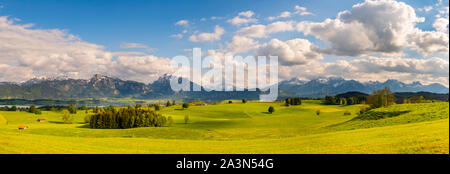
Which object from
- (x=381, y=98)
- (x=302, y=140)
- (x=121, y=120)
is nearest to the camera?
(x=302, y=140)

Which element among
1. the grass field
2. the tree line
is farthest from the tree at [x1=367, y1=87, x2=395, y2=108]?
the tree line

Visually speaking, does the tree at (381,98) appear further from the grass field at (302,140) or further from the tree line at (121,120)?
the tree line at (121,120)

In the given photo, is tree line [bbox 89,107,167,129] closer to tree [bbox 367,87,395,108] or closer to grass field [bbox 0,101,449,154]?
grass field [bbox 0,101,449,154]

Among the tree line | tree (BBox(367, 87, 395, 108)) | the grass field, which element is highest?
tree (BBox(367, 87, 395, 108))

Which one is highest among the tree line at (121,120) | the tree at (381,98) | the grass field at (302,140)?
the tree at (381,98)

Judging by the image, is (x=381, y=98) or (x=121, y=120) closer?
(x=381, y=98)

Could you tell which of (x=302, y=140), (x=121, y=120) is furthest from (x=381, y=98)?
(x=121, y=120)

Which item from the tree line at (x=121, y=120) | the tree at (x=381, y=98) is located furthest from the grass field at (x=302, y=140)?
the tree at (x=381, y=98)

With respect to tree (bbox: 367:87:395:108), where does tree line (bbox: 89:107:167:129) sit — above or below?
below

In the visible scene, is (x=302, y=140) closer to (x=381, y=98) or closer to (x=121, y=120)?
(x=381, y=98)
